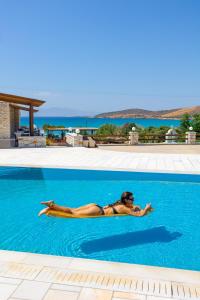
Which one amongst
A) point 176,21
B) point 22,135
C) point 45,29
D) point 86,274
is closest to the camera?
point 86,274

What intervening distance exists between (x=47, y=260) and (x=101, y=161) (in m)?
8.07

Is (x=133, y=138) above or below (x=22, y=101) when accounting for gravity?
below

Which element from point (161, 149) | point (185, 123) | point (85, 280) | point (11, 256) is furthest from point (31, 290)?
point (185, 123)

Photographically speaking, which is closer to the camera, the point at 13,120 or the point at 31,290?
the point at 31,290

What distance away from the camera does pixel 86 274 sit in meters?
3.73

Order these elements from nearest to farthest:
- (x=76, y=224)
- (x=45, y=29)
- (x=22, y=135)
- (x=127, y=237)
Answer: (x=127, y=237) → (x=76, y=224) → (x=22, y=135) → (x=45, y=29)

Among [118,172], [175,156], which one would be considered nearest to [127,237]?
[118,172]

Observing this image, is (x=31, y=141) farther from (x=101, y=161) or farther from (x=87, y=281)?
(x=87, y=281)

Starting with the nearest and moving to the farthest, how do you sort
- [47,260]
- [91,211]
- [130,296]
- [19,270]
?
[130,296] < [19,270] < [47,260] < [91,211]

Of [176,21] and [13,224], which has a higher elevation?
[176,21]

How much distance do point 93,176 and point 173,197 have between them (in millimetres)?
2794

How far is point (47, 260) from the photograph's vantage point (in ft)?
13.4

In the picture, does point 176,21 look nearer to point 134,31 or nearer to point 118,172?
point 134,31

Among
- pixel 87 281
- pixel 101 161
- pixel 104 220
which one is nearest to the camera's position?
pixel 87 281
